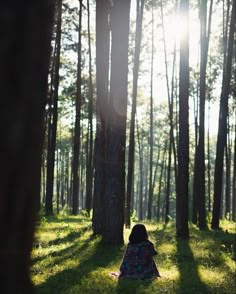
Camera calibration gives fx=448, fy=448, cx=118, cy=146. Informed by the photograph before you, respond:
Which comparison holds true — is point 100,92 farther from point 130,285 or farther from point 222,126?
point 130,285

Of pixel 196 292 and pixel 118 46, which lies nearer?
pixel 196 292

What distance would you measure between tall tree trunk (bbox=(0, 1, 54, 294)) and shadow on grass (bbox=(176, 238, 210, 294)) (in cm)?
650

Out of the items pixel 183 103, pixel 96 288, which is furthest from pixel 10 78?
pixel 183 103

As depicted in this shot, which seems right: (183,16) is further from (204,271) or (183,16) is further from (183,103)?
(204,271)

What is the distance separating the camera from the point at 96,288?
7.09 metres

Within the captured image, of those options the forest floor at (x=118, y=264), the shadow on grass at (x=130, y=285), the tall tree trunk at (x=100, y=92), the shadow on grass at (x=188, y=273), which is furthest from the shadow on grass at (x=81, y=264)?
the shadow on grass at (x=188, y=273)

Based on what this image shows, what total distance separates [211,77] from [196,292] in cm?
2318

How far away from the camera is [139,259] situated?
8328 millimetres

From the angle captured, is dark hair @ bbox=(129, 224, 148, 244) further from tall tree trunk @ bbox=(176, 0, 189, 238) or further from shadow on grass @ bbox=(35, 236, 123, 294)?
tall tree trunk @ bbox=(176, 0, 189, 238)

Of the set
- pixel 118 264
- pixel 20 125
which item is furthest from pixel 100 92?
pixel 20 125

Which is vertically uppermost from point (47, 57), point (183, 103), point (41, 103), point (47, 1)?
point (183, 103)

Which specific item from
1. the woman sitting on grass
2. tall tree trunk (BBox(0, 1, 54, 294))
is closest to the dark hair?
the woman sitting on grass

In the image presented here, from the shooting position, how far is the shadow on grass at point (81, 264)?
7164 mm

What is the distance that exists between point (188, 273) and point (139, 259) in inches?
43.4
